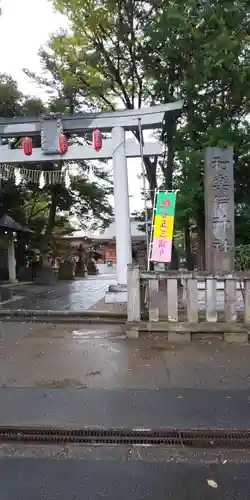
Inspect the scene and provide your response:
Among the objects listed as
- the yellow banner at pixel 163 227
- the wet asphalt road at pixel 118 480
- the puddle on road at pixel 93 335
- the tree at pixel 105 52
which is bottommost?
the wet asphalt road at pixel 118 480

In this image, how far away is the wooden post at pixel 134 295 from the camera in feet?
21.7

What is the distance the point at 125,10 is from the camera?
44.5ft

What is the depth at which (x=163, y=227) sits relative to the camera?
24.9ft

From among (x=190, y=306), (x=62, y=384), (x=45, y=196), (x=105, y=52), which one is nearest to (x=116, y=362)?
(x=62, y=384)

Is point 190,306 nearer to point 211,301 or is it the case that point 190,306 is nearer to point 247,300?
point 211,301

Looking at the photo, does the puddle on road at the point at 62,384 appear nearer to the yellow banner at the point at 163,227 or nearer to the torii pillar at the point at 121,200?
the yellow banner at the point at 163,227

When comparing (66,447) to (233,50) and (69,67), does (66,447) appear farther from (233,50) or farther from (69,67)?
(69,67)

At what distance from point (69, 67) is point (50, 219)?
28.5 feet

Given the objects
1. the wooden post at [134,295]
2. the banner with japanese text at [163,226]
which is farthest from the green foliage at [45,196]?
the wooden post at [134,295]

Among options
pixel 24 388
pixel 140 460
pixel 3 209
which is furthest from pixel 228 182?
pixel 3 209

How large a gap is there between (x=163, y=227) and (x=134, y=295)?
5.38 ft

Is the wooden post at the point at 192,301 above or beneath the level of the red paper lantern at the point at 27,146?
beneath

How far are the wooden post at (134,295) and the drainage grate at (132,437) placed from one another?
3313 millimetres

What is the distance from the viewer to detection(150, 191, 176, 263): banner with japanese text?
7.54 meters
